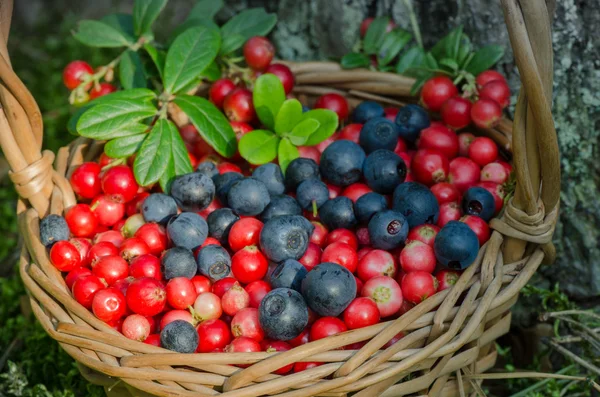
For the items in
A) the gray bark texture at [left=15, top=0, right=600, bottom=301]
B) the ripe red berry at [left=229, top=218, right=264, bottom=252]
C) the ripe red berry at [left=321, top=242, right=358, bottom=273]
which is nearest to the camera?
the ripe red berry at [left=321, top=242, right=358, bottom=273]

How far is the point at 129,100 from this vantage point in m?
2.22

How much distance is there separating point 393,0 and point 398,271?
4.37ft

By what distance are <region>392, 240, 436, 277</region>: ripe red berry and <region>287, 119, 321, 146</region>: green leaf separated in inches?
21.9

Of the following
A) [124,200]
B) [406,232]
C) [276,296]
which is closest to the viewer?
[276,296]

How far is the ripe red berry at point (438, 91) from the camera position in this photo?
93.2 inches

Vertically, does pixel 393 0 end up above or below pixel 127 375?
above

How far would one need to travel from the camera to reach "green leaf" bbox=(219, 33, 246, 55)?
2557 millimetres

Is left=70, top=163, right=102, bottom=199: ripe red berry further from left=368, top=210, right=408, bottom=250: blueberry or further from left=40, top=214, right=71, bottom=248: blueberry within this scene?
left=368, top=210, right=408, bottom=250: blueberry

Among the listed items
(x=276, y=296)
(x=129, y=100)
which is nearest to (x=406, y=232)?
(x=276, y=296)

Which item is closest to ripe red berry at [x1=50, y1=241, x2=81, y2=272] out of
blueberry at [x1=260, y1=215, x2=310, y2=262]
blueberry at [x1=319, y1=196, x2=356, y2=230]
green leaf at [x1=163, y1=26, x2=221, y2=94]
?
blueberry at [x1=260, y1=215, x2=310, y2=262]

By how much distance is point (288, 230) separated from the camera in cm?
195

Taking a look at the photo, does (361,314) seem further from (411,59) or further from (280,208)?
(411,59)

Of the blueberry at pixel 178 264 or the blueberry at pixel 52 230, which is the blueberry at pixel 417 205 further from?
the blueberry at pixel 52 230

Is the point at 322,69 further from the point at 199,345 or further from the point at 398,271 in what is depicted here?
the point at 199,345
